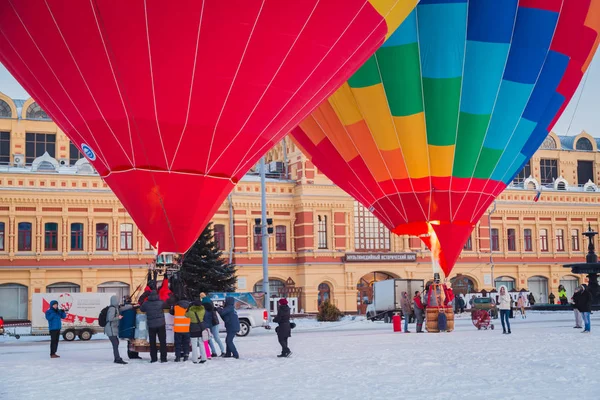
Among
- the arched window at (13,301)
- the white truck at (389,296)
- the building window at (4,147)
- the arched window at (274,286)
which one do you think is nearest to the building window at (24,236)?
the arched window at (13,301)

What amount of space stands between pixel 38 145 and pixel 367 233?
17.3 meters

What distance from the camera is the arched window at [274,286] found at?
42.9 meters

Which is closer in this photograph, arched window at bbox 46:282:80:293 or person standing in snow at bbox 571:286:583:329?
person standing in snow at bbox 571:286:583:329

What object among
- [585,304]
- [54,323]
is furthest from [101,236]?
[585,304]

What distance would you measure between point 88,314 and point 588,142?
37.9 metres

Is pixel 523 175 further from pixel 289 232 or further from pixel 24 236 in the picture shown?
pixel 24 236

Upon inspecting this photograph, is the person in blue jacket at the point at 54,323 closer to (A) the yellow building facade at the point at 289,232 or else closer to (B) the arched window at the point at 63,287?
(A) the yellow building facade at the point at 289,232

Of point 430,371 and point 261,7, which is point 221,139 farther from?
point 430,371

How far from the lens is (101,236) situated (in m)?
39.9

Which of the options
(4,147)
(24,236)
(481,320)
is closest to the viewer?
(481,320)

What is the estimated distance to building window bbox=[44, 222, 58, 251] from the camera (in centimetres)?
3881

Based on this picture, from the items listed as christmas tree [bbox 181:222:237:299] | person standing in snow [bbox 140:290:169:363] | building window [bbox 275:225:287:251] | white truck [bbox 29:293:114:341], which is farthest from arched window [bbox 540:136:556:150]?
person standing in snow [bbox 140:290:169:363]

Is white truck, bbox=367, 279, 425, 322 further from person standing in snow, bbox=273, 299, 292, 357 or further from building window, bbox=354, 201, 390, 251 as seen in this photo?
person standing in snow, bbox=273, 299, 292, 357

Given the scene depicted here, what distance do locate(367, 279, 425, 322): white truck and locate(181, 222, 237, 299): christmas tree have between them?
6140 millimetres
